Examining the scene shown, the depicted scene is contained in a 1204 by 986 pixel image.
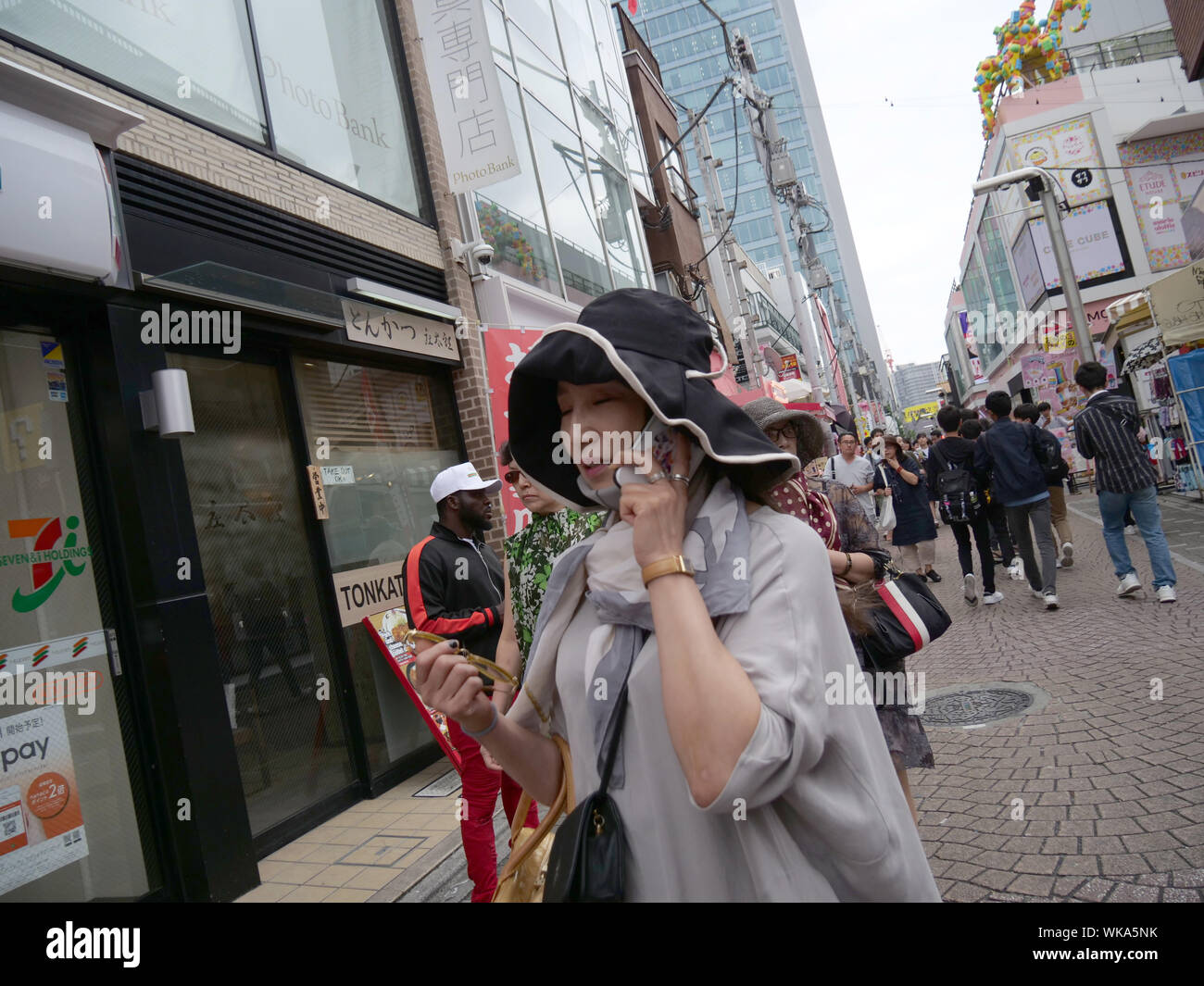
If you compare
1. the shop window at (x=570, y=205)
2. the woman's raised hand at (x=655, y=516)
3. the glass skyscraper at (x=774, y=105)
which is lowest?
the woman's raised hand at (x=655, y=516)

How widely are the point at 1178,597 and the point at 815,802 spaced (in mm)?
7292

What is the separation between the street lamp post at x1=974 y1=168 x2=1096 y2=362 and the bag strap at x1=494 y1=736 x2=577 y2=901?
13229mm

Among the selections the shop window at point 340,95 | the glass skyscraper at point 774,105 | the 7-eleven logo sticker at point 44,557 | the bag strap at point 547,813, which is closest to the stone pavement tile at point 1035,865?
the bag strap at point 547,813

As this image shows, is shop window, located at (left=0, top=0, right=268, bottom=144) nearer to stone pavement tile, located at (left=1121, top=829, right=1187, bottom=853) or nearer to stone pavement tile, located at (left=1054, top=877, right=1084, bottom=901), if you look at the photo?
stone pavement tile, located at (left=1054, top=877, right=1084, bottom=901)

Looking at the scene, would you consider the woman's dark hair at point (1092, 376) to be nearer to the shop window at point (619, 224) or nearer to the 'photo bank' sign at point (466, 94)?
the 'photo bank' sign at point (466, 94)

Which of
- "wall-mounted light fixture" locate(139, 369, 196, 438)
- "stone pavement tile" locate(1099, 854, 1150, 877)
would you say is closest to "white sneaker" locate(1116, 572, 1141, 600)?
"stone pavement tile" locate(1099, 854, 1150, 877)

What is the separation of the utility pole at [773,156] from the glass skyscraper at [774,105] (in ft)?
141

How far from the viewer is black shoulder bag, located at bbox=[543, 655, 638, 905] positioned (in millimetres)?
1181

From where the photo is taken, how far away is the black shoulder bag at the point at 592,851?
1.18 meters

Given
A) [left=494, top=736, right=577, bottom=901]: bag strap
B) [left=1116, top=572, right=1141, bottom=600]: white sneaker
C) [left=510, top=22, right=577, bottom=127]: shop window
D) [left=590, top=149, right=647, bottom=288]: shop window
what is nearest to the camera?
[left=494, top=736, right=577, bottom=901]: bag strap

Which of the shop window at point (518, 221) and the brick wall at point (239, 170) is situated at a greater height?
the shop window at point (518, 221)

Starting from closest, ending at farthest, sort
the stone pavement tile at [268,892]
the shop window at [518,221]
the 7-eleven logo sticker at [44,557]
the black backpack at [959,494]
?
1. the 7-eleven logo sticker at [44,557]
2. the stone pavement tile at [268,892]
3. the black backpack at [959,494]
4. the shop window at [518,221]

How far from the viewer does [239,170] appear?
542cm
